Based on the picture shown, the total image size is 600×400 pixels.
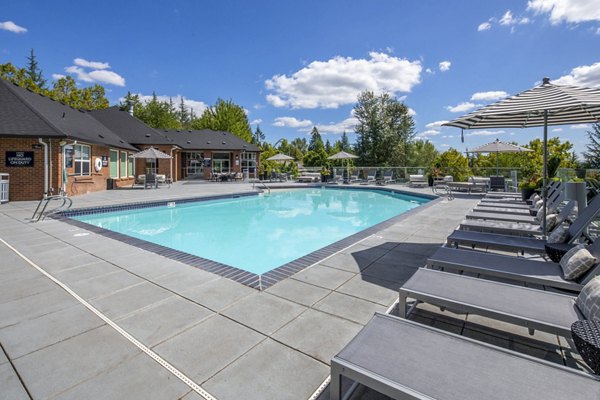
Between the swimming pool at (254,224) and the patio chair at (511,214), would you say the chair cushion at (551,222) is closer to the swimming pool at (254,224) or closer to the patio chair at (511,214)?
the patio chair at (511,214)

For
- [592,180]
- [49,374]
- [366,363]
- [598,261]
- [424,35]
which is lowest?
[49,374]

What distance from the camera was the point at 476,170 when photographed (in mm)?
17016

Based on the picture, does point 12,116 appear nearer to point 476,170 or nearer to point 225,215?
point 225,215

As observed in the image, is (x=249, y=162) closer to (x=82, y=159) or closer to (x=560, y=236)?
(x=82, y=159)

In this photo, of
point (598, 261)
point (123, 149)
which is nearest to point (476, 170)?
point (598, 261)

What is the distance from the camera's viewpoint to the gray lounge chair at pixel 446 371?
4.73ft

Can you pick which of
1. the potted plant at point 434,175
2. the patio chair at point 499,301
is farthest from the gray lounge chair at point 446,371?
the potted plant at point 434,175

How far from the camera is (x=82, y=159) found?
1410 cm

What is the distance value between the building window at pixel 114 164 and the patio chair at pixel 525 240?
18.3m

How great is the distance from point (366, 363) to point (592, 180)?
922 centimetres

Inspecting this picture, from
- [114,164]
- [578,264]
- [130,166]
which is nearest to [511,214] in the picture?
[578,264]

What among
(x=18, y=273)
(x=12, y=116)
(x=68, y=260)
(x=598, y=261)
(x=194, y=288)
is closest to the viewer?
(x=598, y=261)

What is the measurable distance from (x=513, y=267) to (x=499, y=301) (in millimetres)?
1074

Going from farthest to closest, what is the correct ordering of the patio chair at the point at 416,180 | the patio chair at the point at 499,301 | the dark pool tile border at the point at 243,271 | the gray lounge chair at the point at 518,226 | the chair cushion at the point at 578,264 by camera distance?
the patio chair at the point at 416,180
the gray lounge chair at the point at 518,226
the dark pool tile border at the point at 243,271
the chair cushion at the point at 578,264
the patio chair at the point at 499,301
